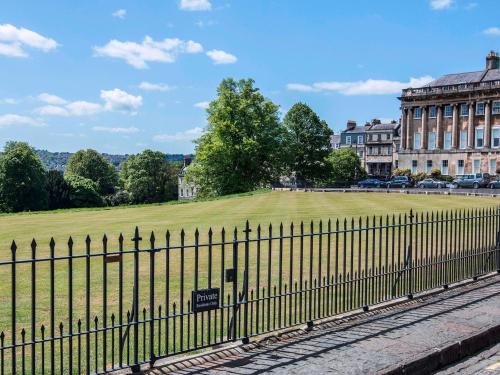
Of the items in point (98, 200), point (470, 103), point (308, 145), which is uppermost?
point (470, 103)

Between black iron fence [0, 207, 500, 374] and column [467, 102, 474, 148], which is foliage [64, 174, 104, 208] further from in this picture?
black iron fence [0, 207, 500, 374]

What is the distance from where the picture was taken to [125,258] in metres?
16.9

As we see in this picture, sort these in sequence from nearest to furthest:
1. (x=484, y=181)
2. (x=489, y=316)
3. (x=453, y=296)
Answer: (x=489, y=316) < (x=453, y=296) < (x=484, y=181)

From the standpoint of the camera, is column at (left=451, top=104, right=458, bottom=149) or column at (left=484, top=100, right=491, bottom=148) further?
column at (left=451, top=104, right=458, bottom=149)

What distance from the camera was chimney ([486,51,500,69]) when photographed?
273ft

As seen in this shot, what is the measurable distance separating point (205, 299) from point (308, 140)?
77394 millimetres

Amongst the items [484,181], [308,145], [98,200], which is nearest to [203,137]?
[308,145]

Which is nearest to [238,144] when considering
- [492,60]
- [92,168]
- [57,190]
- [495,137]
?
[57,190]

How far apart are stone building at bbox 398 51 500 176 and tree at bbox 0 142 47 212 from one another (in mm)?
54620

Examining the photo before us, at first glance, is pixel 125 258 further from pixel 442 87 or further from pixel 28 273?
pixel 442 87

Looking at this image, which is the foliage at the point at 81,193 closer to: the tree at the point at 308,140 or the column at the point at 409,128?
the tree at the point at 308,140

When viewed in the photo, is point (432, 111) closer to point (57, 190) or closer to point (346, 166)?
point (346, 166)

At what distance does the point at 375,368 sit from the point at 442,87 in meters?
83.4

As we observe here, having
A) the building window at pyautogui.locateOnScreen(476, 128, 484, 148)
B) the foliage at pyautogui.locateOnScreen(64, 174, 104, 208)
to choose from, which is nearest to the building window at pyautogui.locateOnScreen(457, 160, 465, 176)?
the building window at pyautogui.locateOnScreen(476, 128, 484, 148)
